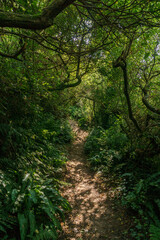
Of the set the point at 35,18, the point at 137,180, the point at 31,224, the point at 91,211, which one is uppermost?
the point at 35,18

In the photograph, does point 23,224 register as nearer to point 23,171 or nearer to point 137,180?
point 23,171

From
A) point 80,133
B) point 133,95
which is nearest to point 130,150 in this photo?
point 133,95

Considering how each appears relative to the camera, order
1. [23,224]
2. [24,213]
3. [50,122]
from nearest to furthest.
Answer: [23,224]
[24,213]
[50,122]

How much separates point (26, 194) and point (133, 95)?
20.3 ft

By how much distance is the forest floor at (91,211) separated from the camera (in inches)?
144

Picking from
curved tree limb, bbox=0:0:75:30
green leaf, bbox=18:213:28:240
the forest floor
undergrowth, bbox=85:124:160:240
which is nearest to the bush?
green leaf, bbox=18:213:28:240

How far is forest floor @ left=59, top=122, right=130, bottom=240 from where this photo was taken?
12.0 feet

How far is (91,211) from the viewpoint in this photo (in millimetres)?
4504

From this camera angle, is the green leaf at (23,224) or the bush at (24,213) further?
the bush at (24,213)

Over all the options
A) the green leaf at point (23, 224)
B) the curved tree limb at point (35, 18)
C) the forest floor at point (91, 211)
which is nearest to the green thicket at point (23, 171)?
the green leaf at point (23, 224)

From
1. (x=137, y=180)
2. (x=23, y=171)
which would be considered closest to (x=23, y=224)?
(x=23, y=171)

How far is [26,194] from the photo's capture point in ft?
10.4

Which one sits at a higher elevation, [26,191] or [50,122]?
[50,122]

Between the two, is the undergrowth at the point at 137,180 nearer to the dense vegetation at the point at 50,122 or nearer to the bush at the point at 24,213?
the dense vegetation at the point at 50,122
